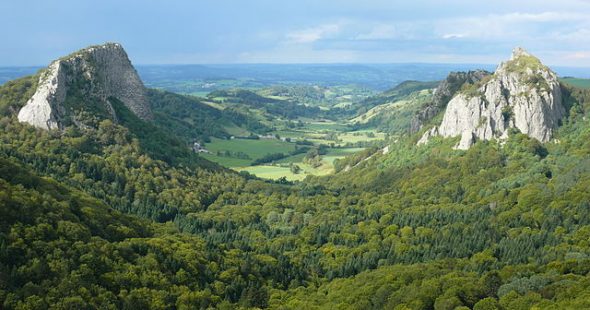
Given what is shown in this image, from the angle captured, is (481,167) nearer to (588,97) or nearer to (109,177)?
(588,97)

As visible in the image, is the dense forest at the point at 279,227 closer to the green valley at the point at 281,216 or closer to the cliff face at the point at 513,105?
the green valley at the point at 281,216

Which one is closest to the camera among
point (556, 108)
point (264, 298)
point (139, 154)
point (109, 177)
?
point (264, 298)

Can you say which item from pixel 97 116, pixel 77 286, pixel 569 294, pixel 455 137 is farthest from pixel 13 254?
pixel 455 137

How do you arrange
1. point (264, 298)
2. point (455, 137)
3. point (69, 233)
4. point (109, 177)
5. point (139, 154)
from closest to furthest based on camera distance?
point (69, 233) < point (264, 298) < point (109, 177) < point (139, 154) < point (455, 137)

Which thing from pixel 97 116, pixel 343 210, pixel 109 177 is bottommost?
Result: pixel 343 210

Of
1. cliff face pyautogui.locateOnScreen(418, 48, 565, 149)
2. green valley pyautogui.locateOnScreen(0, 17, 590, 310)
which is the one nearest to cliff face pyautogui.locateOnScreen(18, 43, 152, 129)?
green valley pyautogui.locateOnScreen(0, 17, 590, 310)

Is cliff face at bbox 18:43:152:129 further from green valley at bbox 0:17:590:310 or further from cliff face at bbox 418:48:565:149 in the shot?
cliff face at bbox 418:48:565:149

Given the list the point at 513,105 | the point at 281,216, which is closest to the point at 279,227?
the point at 281,216

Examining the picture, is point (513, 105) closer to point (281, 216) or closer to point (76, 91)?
point (281, 216)
